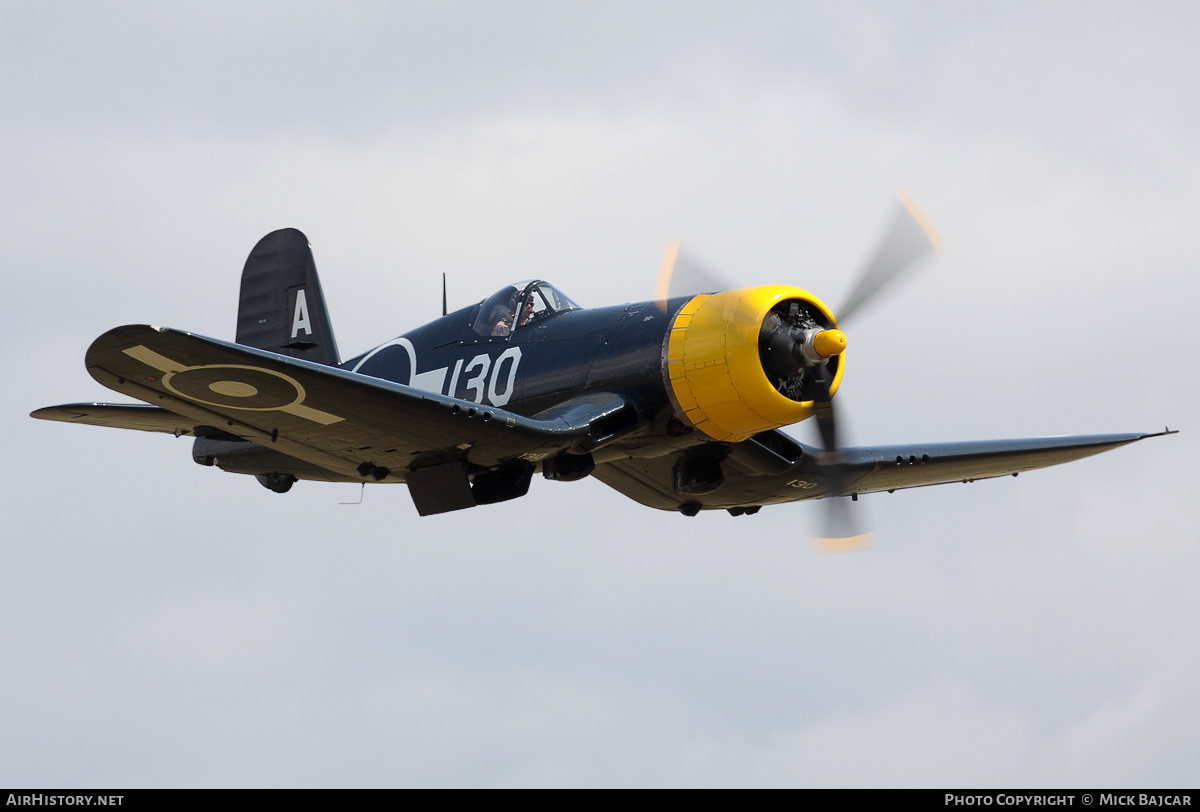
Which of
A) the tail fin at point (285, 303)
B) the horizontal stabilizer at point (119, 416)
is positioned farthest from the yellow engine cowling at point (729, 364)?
the tail fin at point (285, 303)

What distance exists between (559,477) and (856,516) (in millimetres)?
3787

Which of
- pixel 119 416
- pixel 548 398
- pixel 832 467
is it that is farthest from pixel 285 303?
pixel 832 467

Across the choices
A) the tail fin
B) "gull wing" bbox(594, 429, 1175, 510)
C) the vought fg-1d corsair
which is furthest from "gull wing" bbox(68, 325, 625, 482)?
the tail fin

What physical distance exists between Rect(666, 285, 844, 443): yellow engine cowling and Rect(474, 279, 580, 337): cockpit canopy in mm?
1788

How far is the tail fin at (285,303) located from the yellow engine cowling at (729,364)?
609cm

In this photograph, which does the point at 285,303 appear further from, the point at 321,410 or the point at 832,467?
the point at 832,467

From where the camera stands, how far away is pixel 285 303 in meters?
20.0

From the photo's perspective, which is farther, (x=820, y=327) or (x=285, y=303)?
(x=285, y=303)

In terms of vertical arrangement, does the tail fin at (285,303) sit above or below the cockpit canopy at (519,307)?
above

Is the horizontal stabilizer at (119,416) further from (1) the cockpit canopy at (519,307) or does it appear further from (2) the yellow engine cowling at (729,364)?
(2) the yellow engine cowling at (729,364)

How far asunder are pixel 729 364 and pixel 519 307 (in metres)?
2.85

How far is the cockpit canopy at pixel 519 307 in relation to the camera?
16.3 m

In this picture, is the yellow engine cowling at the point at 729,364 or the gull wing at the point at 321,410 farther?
the yellow engine cowling at the point at 729,364
